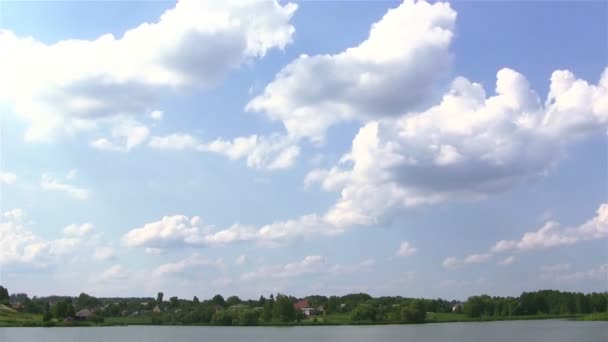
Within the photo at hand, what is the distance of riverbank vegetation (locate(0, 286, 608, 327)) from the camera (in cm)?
11425

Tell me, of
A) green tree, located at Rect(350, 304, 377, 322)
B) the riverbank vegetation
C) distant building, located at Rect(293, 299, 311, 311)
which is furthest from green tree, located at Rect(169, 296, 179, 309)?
green tree, located at Rect(350, 304, 377, 322)

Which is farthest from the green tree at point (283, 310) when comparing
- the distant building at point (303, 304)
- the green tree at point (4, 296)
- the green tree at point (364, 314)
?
the green tree at point (4, 296)

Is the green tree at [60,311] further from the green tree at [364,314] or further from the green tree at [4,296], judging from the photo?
the green tree at [364,314]

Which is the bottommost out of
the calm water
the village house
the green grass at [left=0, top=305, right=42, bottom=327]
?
the calm water

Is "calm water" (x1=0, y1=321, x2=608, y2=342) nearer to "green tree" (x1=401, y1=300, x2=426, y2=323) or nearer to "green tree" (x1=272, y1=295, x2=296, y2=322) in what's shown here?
"green tree" (x1=401, y1=300, x2=426, y2=323)

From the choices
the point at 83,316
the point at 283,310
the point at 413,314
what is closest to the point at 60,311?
the point at 83,316

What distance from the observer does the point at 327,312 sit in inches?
5778

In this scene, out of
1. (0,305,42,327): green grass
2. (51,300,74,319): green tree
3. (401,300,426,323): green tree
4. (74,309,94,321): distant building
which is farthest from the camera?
(74,309,94,321): distant building

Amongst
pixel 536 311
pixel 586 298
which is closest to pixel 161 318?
pixel 536 311

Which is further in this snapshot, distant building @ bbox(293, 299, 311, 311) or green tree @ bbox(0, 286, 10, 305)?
distant building @ bbox(293, 299, 311, 311)

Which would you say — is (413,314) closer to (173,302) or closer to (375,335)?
(375,335)

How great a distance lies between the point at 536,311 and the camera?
138625 millimetres

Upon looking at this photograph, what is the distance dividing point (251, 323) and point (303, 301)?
191ft

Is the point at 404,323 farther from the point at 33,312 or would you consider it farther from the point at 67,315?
the point at 33,312
